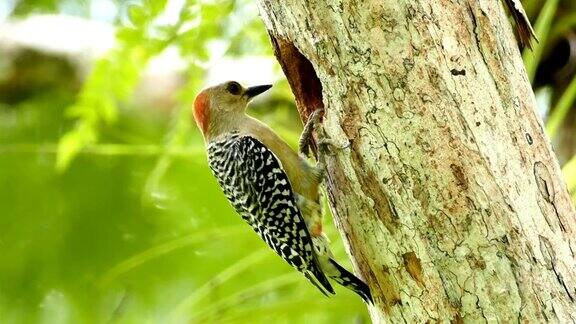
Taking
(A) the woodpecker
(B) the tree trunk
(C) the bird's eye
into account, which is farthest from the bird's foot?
(C) the bird's eye

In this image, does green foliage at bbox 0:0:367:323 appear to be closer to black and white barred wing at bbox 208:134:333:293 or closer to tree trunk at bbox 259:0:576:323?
black and white barred wing at bbox 208:134:333:293

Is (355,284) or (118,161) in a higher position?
(355,284)

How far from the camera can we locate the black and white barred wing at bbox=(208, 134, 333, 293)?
102 inches

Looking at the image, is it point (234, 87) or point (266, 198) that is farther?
point (234, 87)

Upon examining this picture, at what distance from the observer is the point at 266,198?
269 cm

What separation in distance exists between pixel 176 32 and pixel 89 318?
4.21ft

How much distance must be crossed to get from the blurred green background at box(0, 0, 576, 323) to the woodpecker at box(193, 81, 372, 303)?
223mm

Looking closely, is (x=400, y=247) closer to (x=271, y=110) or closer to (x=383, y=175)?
(x=383, y=175)

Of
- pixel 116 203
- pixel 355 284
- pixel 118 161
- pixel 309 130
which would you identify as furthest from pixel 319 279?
pixel 118 161

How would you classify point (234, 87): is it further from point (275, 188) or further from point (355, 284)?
point (355, 284)

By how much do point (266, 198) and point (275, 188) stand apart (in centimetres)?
4

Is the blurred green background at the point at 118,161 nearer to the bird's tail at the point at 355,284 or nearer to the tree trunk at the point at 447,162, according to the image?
the bird's tail at the point at 355,284

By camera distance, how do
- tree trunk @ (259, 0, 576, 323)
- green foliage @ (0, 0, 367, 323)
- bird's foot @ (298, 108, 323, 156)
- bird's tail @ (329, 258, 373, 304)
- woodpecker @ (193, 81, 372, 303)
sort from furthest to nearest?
green foliage @ (0, 0, 367, 323)
woodpecker @ (193, 81, 372, 303)
bird's foot @ (298, 108, 323, 156)
bird's tail @ (329, 258, 373, 304)
tree trunk @ (259, 0, 576, 323)

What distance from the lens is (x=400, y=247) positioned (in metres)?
2.05
